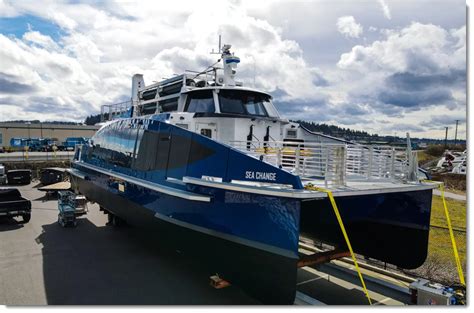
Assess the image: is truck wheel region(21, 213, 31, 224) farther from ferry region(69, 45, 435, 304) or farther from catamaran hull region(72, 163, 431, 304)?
catamaran hull region(72, 163, 431, 304)

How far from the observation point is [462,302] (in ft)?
17.7

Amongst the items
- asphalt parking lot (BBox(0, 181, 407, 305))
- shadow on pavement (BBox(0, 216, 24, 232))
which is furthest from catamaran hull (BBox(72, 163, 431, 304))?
shadow on pavement (BBox(0, 216, 24, 232))

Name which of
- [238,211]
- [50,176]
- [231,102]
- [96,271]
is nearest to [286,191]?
[238,211]

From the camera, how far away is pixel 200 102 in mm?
8234

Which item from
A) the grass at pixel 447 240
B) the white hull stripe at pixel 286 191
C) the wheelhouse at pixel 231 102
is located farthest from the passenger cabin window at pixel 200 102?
the grass at pixel 447 240

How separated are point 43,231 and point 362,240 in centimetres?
849

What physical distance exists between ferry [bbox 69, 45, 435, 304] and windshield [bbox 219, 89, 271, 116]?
0.02 metres

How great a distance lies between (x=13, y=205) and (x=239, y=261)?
8.76 meters

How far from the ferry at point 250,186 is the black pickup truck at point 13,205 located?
3013 millimetres

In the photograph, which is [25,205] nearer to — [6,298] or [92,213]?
[92,213]

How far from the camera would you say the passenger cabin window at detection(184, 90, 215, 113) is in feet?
26.3

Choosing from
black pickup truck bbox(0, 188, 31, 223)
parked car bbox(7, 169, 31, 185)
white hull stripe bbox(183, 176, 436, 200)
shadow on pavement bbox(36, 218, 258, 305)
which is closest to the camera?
white hull stripe bbox(183, 176, 436, 200)

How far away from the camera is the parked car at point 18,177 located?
2030 centimetres

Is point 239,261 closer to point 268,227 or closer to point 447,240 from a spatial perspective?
point 268,227
